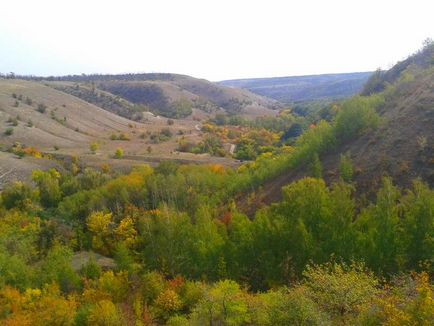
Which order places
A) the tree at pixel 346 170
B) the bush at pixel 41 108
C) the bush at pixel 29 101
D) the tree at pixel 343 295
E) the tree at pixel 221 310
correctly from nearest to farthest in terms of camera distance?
the tree at pixel 343 295 → the tree at pixel 221 310 → the tree at pixel 346 170 → the bush at pixel 41 108 → the bush at pixel 29 101

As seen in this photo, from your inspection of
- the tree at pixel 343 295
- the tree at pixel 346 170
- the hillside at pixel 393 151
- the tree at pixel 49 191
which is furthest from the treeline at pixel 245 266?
the tree at pixel 49 191

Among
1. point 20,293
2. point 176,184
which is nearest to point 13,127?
point 176,184

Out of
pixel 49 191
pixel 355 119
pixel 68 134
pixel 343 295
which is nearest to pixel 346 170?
pixel 355 119

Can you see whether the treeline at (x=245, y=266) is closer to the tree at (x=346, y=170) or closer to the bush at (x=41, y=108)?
the tree at (x=346, y=170)

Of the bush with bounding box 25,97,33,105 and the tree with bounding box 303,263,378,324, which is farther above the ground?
the bush with bounding box 25,97,33,105

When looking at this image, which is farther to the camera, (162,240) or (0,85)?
(0,85)

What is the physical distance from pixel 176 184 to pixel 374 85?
224 feet

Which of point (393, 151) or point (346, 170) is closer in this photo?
point (346, 170)

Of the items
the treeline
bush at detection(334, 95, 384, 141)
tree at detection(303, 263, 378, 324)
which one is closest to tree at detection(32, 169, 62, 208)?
the treeline

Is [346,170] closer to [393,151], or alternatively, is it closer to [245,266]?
[393,151]

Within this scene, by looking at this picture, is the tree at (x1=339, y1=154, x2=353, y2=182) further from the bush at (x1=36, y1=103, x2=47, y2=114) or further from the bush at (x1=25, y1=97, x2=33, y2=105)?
the bush at (x1=25, y1=97, x2=33, y2=105)

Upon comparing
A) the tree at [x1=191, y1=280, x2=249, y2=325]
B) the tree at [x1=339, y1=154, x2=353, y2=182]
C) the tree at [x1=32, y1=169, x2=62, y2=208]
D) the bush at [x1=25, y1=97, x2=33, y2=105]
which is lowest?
the tree at [x1=32, y1=169, x2=62, y2=208]

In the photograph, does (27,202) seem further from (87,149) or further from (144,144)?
(144,144)

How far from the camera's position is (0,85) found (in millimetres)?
163750
